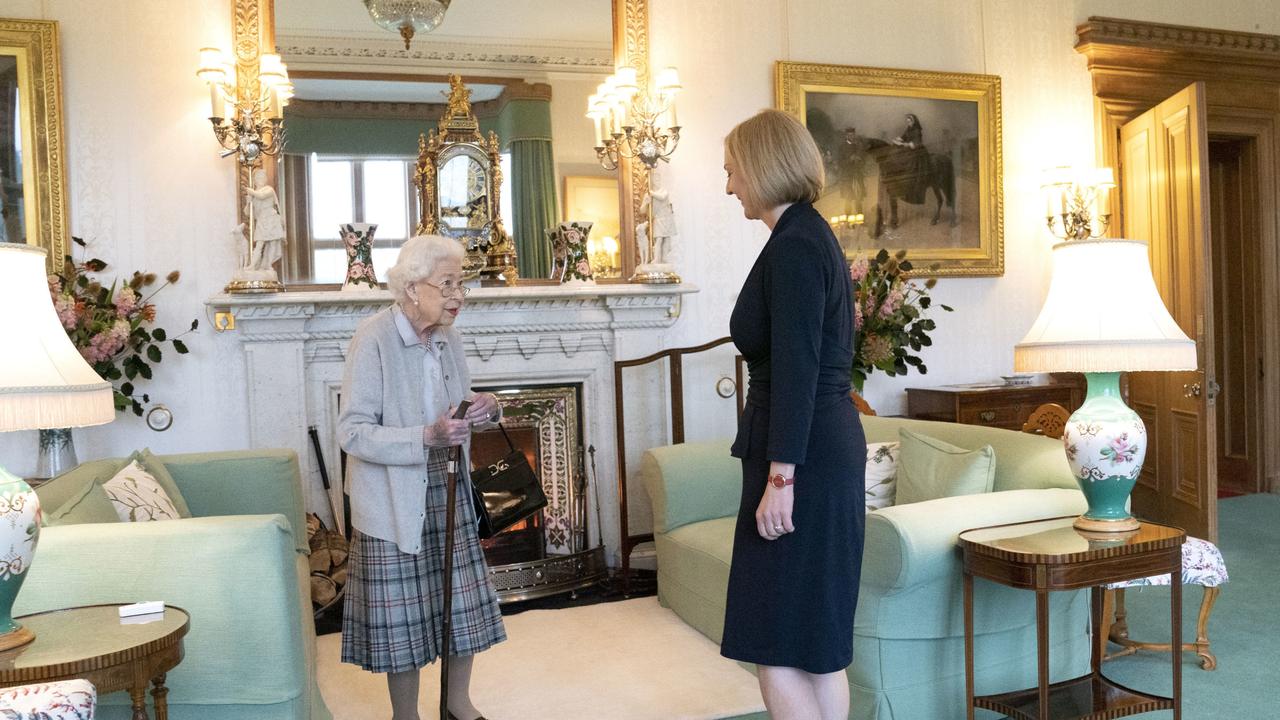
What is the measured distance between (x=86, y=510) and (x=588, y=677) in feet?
5.58

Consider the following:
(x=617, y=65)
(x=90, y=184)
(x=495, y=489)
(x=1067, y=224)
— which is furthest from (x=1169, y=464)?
(x=90, y=184)

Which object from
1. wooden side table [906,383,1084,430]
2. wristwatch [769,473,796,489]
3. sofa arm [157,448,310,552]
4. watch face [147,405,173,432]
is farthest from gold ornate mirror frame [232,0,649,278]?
wristwatch [769,473,796,489]

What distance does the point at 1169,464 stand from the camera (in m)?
5.75

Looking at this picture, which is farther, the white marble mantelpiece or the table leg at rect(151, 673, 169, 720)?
the white marble mantelpiece

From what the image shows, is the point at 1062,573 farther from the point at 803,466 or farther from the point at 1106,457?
the point at 803,466

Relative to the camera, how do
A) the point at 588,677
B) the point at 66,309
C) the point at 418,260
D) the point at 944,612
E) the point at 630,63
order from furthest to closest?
1. the point at 630,63
2. the point at 66,309
3. the point at 588,677
4. the point at 944,612
5. the point at 418,260

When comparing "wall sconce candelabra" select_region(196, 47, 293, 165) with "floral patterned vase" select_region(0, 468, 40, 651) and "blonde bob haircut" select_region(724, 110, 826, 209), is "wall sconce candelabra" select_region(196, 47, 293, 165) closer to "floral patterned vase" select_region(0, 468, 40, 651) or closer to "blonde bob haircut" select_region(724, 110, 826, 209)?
"floral patterned vase" select_region(0, 468, 40, 651)

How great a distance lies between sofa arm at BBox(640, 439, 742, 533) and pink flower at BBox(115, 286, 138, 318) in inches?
88.9

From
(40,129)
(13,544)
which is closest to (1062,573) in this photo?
(13,544)

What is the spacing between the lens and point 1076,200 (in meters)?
5.99

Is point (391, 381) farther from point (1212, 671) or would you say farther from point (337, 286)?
point (1212, 671)

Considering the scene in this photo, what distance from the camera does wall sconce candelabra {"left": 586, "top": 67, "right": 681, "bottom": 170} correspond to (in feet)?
16.6

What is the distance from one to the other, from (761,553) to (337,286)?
3233 millimetres

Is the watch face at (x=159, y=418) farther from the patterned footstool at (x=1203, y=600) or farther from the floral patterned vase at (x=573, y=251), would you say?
the patterned footstool at (x=1203, y=600)
